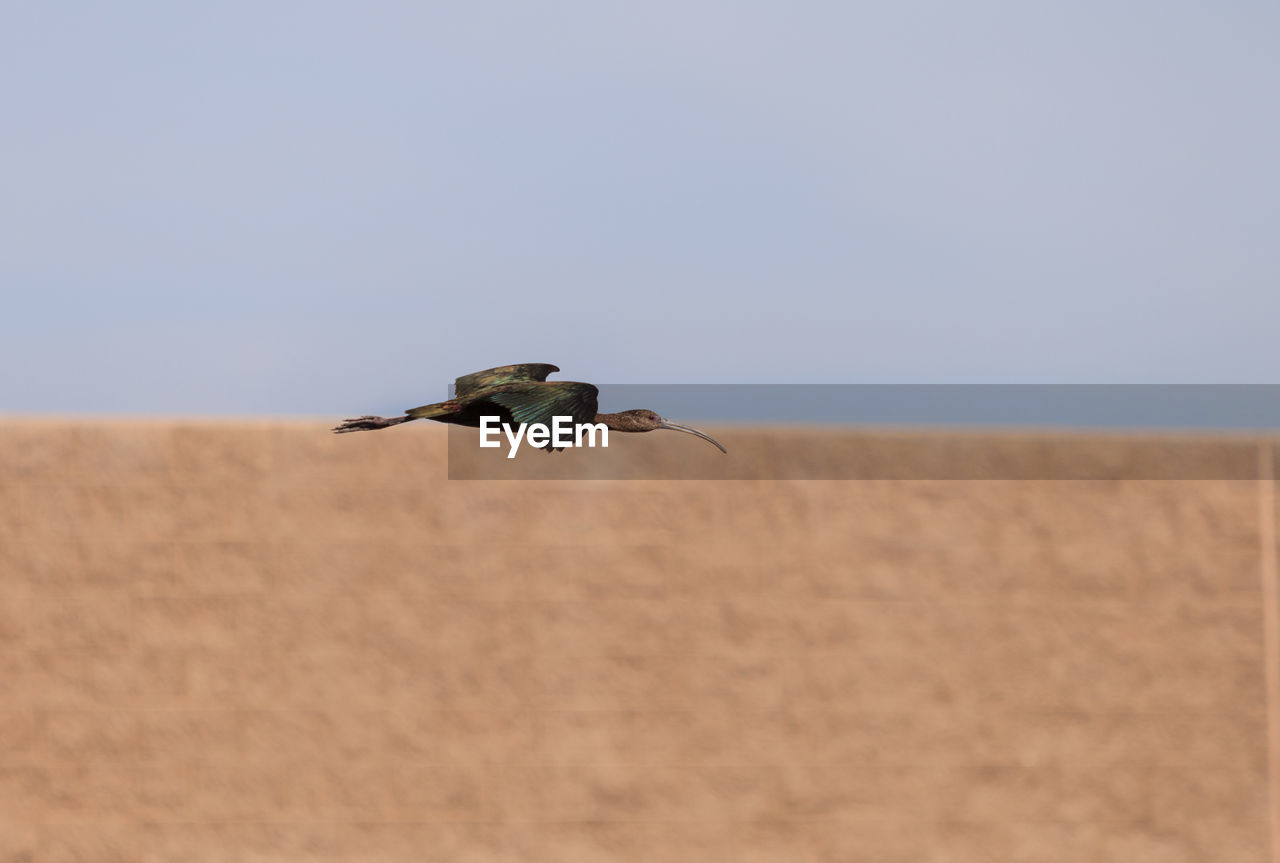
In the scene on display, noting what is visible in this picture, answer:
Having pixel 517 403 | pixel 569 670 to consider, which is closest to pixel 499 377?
pixel 517 403

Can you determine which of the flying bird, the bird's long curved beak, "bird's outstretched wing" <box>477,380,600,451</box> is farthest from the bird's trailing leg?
the bird's long curved beak

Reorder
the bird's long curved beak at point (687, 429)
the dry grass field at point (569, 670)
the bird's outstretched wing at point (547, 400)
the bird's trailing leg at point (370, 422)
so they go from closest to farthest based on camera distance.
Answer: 1. the bird's outstretched wing at point (547, 400)
2. the bird's trailing leg at point (370, 422)
3. the bird's long curved beak at point (687, 429)
4. the dry grass field at point (569, 670)

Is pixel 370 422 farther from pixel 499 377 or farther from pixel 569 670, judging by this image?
pixel 569 670

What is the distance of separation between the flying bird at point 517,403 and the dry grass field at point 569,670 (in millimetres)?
918

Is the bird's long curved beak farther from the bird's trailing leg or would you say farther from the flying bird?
the bird's trailing leg

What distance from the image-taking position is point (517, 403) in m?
7.11

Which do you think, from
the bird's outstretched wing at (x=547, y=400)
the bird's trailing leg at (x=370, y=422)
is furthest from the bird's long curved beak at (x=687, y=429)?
the bird's trailing leg at (x=370, y=422)

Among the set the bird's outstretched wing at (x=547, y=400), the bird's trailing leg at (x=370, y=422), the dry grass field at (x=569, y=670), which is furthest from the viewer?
the dry grass field at (x=569, y=670)

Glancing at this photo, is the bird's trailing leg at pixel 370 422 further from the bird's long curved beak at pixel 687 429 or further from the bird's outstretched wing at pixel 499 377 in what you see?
Result: the bird's long curved beak at pixel 687 429

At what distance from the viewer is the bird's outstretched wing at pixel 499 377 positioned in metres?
7.59

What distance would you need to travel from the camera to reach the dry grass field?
848cm

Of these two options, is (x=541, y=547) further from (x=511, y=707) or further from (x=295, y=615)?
(x=295, y=615)

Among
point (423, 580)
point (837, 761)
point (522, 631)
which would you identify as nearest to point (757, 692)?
point (837, 761)

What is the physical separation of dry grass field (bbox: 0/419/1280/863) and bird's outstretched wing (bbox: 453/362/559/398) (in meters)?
1.00
